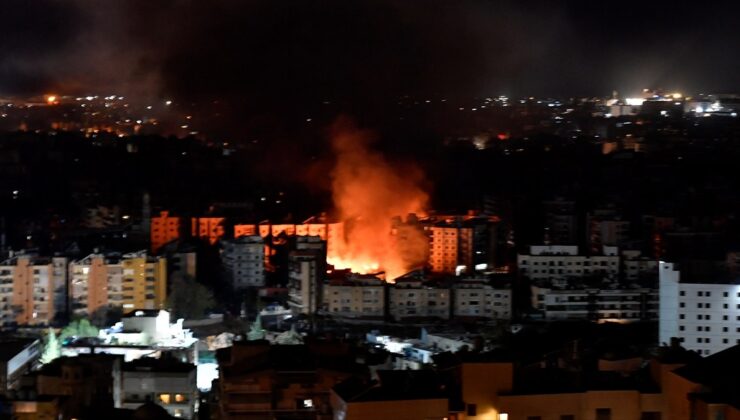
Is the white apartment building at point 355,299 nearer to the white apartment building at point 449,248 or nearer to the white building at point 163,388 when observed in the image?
the white apartment building at point 449,248

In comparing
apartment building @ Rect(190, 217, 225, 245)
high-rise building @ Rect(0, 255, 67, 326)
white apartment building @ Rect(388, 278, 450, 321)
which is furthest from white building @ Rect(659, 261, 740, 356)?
apartment building @ Rect(190, 217, 225, 245)

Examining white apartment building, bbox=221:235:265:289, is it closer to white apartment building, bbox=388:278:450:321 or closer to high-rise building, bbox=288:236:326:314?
high-rise building, bbox=288:236:326:314

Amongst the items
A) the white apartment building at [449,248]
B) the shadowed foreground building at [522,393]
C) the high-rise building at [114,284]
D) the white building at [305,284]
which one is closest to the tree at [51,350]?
the high-rise building at [114,284]

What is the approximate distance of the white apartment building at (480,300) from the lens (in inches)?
323

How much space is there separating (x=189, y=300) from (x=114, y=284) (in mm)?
599

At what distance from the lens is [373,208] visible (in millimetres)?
10859

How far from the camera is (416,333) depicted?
7645 millimetres

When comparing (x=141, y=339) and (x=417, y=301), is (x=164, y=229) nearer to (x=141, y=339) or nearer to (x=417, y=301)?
(x=417, y=301)

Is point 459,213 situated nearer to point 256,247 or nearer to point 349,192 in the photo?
point 349,192

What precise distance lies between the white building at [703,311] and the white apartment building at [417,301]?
2186 mm

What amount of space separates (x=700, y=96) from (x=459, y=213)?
4.77 m

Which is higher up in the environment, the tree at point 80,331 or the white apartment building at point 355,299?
the white apartment building at point 355,299

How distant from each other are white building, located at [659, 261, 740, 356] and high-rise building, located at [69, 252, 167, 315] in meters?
3.30

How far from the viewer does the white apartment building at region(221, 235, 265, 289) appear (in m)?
9.22
